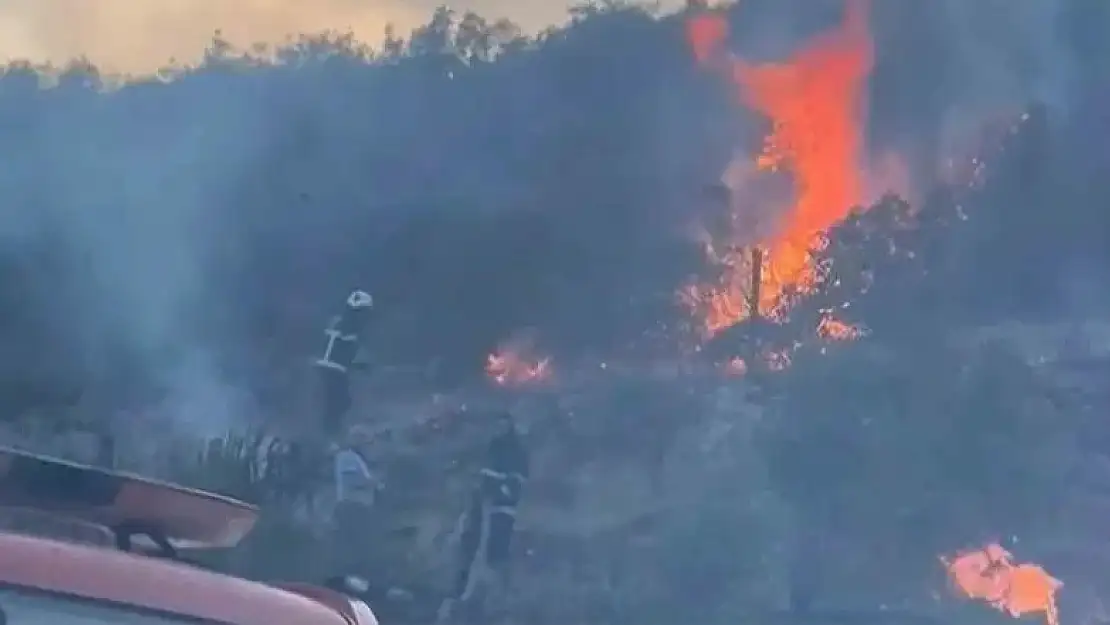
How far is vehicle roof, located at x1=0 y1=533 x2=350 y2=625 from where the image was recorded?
2033 millimetres

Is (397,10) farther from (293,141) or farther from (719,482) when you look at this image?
(719,482)

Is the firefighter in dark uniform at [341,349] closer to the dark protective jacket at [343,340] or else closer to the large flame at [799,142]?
the dark protective jacket at [343,340]

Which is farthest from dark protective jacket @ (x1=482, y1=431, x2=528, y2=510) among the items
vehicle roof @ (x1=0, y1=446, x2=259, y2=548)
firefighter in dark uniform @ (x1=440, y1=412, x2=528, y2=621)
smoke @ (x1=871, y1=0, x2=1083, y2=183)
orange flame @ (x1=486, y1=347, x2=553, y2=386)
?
vehicle roof @ (x1=0, y1=446, x2=259, y2=548)

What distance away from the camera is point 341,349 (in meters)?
5.22

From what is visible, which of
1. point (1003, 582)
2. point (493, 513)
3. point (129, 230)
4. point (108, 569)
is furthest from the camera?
point (1003, 582)

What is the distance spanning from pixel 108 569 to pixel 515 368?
329 cm

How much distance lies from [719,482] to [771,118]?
1435 mm

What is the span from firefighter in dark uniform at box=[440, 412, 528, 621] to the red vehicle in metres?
2.40

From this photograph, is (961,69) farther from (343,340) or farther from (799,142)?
(343,340)

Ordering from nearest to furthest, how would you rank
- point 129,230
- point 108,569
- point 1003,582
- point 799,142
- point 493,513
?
1. point 108,569
2. point 129,230
3. point 493,513
4. point 1003,582
5. point 799,142

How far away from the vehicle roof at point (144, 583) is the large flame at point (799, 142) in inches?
135

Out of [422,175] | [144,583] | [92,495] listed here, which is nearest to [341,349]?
[422,175]

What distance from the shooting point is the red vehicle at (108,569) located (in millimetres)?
2037

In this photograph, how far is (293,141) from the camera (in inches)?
208
